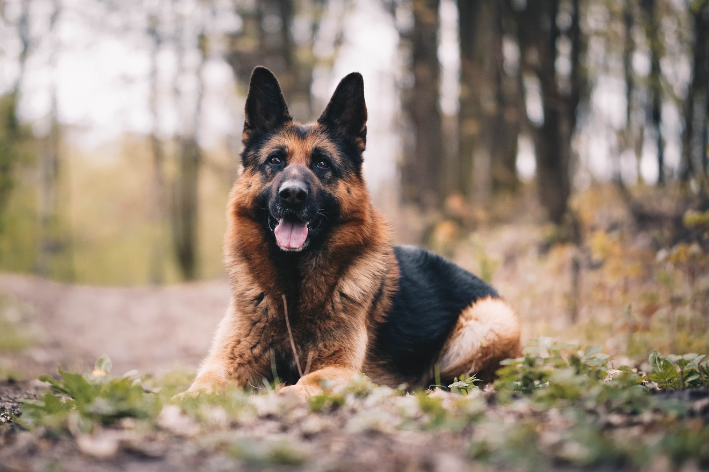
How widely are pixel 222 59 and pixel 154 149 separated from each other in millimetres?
5922

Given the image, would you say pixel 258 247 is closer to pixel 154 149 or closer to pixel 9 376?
pixel 9 376

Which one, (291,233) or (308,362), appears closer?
(308,362)

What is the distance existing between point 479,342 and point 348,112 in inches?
88.1

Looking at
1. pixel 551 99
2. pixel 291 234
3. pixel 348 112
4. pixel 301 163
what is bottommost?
pixel 291 234

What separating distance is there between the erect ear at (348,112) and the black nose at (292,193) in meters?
0.90

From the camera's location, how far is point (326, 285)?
3.71 metres

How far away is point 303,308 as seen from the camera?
11.9 ft

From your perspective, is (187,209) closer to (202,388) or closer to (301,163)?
(301,163)

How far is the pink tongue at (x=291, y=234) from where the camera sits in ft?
12.0

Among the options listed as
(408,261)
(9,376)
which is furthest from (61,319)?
(408,261)

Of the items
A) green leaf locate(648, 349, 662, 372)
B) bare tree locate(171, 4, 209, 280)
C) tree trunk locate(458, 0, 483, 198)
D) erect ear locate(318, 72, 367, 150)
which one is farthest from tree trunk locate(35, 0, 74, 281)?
green leaf locate(648, 349, 662, 372)

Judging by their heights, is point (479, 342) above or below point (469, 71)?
below

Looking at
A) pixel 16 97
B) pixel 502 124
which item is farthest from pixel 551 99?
pixel 16 97

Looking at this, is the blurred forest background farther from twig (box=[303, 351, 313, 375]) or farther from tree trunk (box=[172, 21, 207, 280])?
twig (box=[303, 351, 313, 375])
